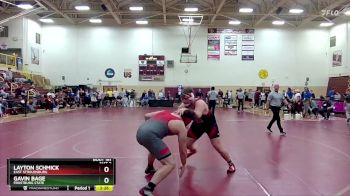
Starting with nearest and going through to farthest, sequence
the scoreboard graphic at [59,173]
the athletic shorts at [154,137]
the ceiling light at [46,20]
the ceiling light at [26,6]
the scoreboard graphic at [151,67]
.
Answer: the scoreboard graphic at [59,173]
the athletic shorts at [154,137]
the ceiling light at [26,6]
the ceiling light at [46,20]
the scoreboard graphic at [151,67]

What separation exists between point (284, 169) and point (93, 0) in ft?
97.9

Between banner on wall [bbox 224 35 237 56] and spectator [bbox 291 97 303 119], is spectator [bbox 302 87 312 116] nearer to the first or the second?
spectator [bbox 291 97 303 119]

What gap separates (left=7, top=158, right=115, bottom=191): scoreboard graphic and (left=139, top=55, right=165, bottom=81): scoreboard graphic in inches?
1299

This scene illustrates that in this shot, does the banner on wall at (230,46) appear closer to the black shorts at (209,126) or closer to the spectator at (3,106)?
the spectator at (3,106)

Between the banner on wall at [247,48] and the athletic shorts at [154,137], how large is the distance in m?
33.2

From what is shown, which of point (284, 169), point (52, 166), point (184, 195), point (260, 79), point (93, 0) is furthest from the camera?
point (260, 79)

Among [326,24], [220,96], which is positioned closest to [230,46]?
[220,96]

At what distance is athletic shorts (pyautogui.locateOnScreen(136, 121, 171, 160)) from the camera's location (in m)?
4.87

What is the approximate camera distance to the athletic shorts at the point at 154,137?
487 cm

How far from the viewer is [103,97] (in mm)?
34594

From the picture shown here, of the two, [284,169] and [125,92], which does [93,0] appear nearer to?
[125,92]

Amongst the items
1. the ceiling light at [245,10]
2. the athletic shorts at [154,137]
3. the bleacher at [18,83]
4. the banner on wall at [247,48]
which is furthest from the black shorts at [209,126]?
the banner on wall at [247,48]

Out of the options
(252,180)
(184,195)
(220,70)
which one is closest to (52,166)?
(184,195)

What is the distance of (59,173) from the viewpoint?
405cm
